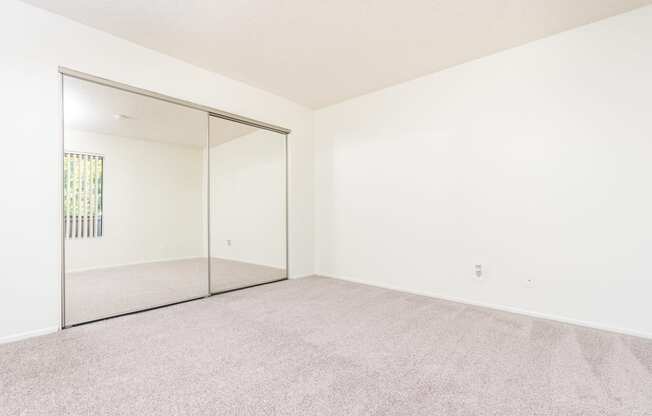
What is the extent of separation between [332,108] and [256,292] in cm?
284

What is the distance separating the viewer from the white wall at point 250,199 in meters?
3.77

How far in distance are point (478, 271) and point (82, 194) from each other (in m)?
3.92

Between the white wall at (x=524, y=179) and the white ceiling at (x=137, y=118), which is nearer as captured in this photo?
the white wall at (x=524, y=179)

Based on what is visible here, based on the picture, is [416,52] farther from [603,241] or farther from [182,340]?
[182,340]

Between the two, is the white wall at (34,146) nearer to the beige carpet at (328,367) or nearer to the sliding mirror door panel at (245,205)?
the beige carpet at (328,367)

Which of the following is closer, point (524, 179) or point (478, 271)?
point (524, 179)

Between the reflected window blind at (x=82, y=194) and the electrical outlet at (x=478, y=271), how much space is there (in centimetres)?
380

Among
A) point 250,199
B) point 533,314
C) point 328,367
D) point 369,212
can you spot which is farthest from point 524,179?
point 250,199

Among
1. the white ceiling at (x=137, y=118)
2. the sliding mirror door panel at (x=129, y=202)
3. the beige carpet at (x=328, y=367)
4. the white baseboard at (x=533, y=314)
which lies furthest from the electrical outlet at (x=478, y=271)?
the white ceiling at (x=137, y=118)

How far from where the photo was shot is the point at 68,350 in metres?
2.09

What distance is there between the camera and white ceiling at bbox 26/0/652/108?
2361mm

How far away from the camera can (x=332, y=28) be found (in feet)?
8.75

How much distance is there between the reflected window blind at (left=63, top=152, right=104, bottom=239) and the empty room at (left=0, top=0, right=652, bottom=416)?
24mm

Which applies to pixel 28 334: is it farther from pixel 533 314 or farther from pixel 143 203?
pixel 533 314
